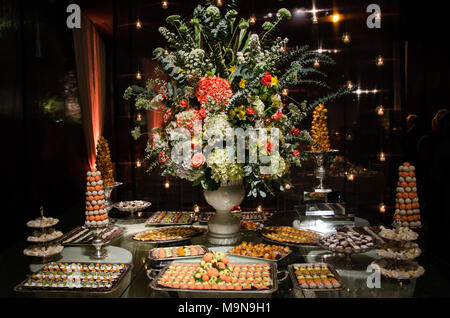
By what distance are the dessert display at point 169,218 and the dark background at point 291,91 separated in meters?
2.03

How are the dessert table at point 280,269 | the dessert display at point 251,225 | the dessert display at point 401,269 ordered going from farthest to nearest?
the dessert display at point 251,225
the dessert display at point 401,269
the dessert table at point 280,269

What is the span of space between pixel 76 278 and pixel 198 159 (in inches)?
34.6

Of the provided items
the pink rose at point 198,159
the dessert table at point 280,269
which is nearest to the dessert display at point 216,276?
the dessert table at point 280,269

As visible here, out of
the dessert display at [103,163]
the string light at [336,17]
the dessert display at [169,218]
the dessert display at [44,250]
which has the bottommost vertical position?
the dessert display at [44,250]

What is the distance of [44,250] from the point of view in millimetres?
2141

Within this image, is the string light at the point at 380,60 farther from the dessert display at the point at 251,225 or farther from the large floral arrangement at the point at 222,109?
the dessert display at the point at 251,225

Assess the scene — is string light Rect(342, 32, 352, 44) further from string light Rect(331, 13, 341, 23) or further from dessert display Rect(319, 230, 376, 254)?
dessert display Rect(319, 230, 376, 254)

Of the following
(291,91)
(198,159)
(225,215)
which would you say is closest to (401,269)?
(225,215)

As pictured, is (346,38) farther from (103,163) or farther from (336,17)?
(103,163)

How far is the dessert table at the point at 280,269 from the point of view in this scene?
5.27ft

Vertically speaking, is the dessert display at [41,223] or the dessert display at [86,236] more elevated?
the dessert display at [41,223]
